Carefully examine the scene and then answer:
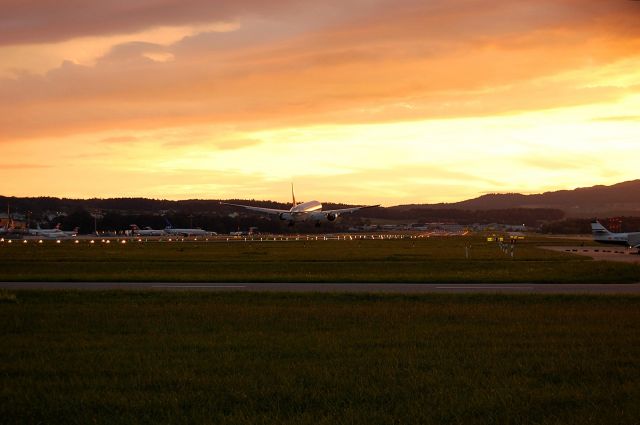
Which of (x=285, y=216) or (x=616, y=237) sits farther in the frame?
(x=285, y=216)

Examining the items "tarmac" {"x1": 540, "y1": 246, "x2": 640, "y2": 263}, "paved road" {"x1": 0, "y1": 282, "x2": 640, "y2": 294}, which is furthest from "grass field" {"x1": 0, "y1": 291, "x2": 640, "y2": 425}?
"tarmac" {"x1": 540, "y1": 246, "x2": 640, "y2": 263}

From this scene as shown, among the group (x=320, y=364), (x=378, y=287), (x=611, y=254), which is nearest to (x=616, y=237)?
(x=611, y=254)

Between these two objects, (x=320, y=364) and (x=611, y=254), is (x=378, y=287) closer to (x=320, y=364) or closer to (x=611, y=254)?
(x=320, y=364)

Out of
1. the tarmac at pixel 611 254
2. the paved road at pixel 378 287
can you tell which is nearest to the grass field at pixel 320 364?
the paved road at pixel 378 287

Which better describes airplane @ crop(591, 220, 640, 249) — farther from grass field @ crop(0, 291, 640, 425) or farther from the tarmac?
grass field @ crop(0, 291, 640, 425)

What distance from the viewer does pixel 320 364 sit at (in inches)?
407

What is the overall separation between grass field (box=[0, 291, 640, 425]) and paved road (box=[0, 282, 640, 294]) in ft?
14.6

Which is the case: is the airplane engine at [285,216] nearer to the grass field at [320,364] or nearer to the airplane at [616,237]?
the airplane at [616,237]

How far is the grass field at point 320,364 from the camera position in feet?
26.4

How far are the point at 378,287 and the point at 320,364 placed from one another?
12.9 meters

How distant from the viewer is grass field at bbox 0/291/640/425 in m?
8.04

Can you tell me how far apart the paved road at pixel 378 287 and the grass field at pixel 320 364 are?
4460 mm

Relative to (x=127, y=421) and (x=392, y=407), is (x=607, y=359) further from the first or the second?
(x=127, y=421)

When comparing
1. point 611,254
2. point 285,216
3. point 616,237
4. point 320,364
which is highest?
point 285,216
